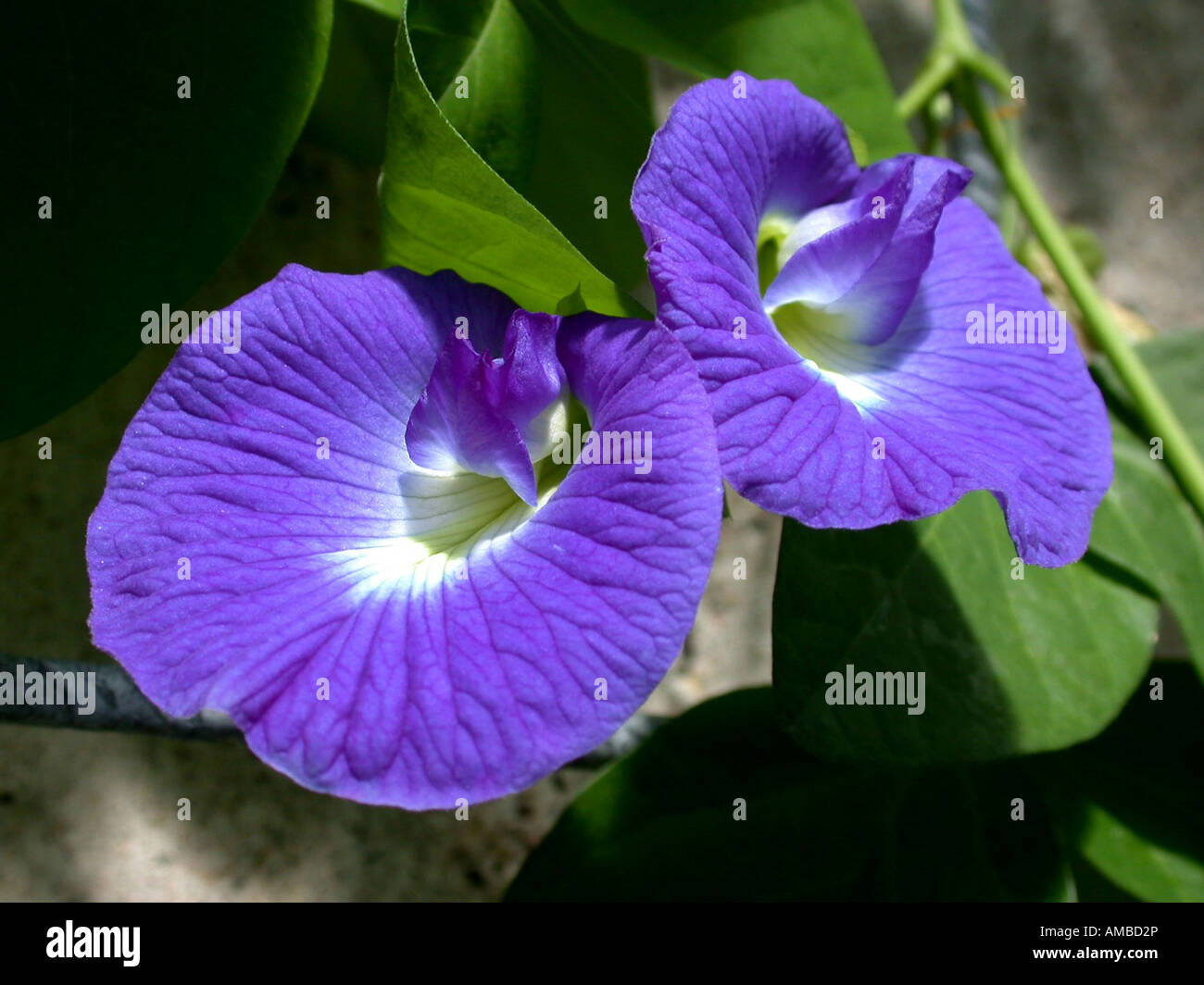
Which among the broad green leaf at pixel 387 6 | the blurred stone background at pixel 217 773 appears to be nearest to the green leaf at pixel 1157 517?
the blurred stone background at pixel 217 773

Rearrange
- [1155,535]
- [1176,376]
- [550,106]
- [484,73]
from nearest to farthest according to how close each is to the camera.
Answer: [484,73]
[550,106]
[1155,535]
[1176,376]

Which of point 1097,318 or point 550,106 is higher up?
point 550,106

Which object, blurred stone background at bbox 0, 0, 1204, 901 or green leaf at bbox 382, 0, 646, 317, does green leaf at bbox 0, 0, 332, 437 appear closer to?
green leaf at bbox 382, 0, 646, 317

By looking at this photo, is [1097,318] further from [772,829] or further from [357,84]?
[357,84]

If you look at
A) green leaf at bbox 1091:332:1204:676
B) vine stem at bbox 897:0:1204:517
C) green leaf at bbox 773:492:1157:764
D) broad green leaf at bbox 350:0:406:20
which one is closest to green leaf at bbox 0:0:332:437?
broad green leaf at bbox 350:0:406:20

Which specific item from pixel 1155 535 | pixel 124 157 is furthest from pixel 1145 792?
pixel 124 157

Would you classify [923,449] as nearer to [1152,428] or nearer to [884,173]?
[884,173]

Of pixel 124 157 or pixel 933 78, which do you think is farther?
pixel 933 78

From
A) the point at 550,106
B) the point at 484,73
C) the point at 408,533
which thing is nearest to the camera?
the point at 408,533
